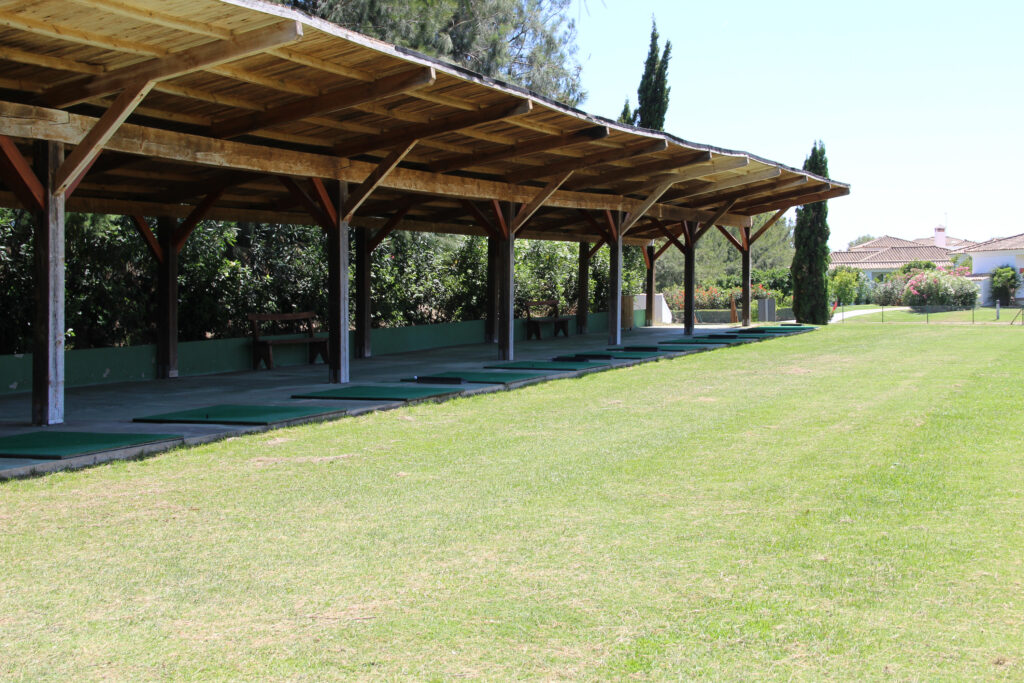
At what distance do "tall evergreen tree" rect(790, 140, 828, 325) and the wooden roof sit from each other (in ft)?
32.9

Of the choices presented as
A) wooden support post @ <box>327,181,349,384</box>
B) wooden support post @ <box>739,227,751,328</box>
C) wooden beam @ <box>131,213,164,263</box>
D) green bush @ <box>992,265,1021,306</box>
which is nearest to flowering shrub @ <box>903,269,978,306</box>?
green bush @ <box>992,265,1021,306</box>

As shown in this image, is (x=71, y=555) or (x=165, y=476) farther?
(x=165, y=476)

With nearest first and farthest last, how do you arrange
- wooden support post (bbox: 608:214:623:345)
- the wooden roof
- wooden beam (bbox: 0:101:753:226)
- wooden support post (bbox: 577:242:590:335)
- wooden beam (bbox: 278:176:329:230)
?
1. the wooden roof
2. wooden beam (bbox: 0:101:753:226)
3. wooden beam (bbox: 278:176:329:230)
4. wooden support post (bbox: 608:214:623:345)
5. wooden support post (bbox: 577:242:590:335)

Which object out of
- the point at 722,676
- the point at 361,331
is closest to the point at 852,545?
the point at 722,676

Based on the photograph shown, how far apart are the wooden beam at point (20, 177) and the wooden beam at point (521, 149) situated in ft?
19.9

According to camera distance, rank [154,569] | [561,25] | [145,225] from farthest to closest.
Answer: [561,25] → [145,225] → [154,569]

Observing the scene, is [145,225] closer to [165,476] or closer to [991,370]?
[165,476]

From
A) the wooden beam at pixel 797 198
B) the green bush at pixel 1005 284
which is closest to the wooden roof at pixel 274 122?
the wooden beam at pixel 797 198

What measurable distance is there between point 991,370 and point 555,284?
13416 millimetres

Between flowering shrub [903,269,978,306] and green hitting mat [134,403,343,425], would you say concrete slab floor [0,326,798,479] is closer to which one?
green hitting mat [134,403,343,425]

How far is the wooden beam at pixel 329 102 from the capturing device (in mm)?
8523

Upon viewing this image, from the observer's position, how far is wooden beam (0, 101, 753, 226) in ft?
26.2

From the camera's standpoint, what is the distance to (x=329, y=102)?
904 centimetres

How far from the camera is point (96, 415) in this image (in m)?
9.04
